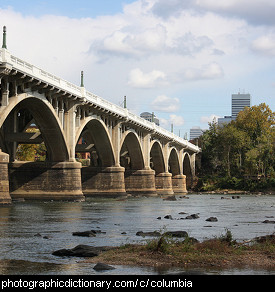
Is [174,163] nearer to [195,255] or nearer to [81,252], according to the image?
[81,252]

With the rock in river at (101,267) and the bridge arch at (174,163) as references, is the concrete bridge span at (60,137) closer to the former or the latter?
the rock in river at (101,267)

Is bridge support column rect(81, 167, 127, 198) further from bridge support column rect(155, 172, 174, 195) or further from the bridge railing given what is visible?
bridge support column rect(155, 172, 174, 195)

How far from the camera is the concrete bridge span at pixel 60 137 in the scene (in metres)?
48.9

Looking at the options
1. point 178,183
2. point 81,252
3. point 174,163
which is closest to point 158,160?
point 174,163

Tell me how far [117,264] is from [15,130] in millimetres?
47001

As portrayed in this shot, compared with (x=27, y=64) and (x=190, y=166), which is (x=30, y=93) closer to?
(x=27, y=64)

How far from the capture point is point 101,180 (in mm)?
79188

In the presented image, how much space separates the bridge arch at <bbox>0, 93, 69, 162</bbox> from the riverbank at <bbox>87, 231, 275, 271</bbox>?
35.7m

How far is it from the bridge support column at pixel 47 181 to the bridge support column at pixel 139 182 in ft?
116

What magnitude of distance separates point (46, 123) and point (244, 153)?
8819 cm

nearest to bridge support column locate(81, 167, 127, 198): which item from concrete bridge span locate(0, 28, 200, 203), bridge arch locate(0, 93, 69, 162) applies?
concrete bridge span locate(0, 28, 200, 203)

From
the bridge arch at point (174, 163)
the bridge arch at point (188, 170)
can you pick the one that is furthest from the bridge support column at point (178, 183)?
the bridge arch at point (188, 170)

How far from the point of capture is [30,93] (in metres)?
52.0
